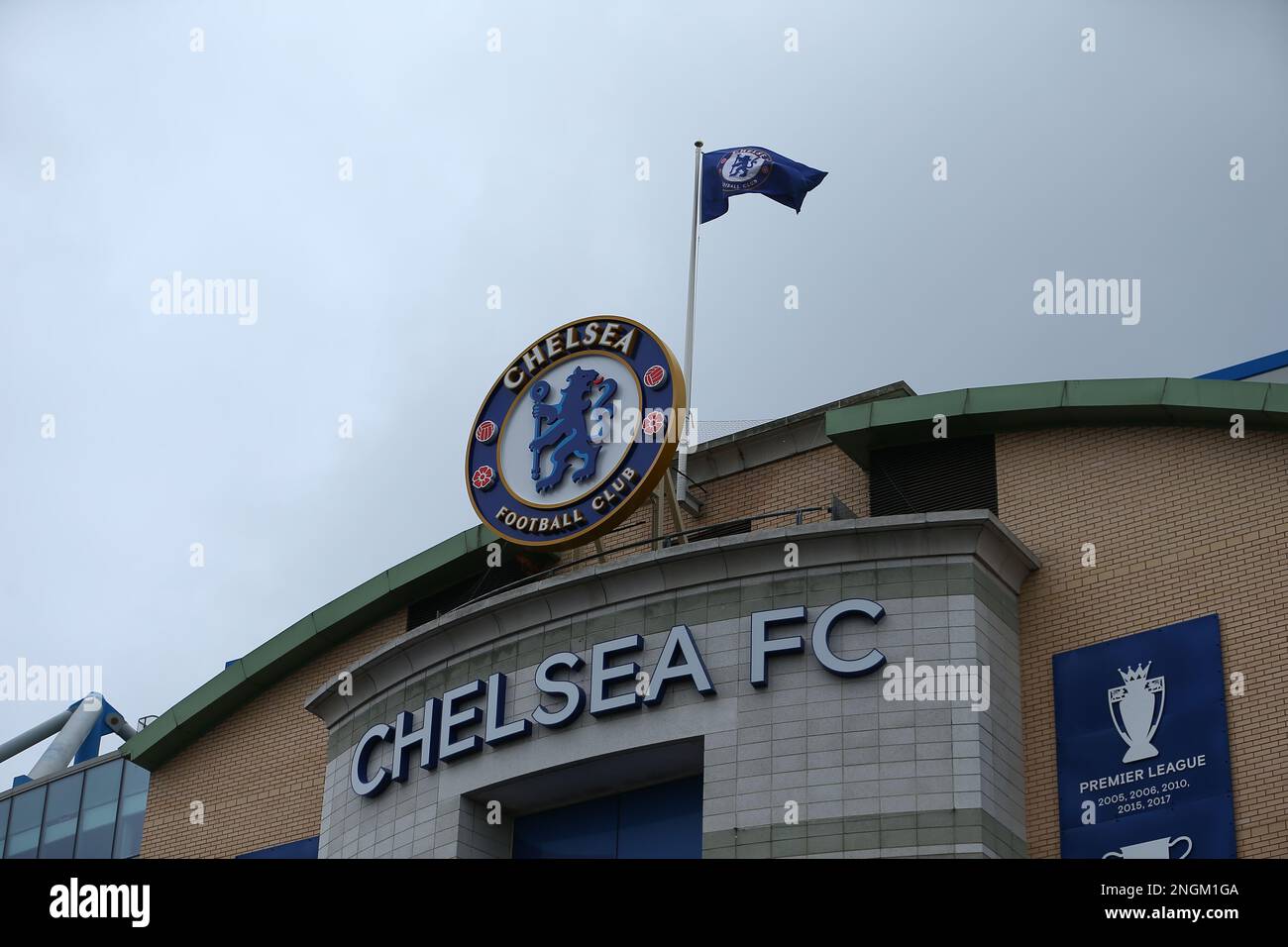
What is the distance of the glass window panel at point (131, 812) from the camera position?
133 feet

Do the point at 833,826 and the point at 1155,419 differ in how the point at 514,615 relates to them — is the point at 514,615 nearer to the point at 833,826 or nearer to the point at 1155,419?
the point at 833,826

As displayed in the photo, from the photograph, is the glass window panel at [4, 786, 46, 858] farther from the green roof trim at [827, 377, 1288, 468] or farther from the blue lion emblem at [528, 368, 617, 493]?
the green roof trim at [827, 377, 1288, 468]

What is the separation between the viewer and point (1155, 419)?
29422 mm

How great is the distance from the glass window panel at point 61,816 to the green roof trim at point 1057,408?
74.2 ft

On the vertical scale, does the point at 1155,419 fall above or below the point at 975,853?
above

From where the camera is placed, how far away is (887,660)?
27172 mm

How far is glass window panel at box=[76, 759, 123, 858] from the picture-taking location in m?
41.9

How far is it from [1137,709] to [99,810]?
2611cm
